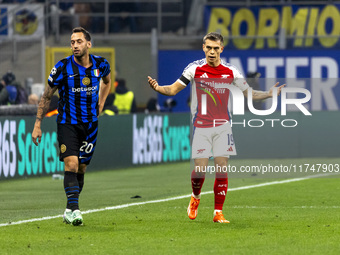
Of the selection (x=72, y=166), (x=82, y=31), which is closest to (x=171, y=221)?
(x=72, y=166)

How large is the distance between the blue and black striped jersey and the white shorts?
1.12 m

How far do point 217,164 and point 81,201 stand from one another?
12.0 ft

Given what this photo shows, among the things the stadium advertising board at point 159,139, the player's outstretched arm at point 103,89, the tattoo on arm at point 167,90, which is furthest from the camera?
the stadium advertising board at point 159,139

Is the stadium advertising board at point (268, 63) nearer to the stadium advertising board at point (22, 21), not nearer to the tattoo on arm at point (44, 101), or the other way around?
the stadium advertising board at point (22, 21)

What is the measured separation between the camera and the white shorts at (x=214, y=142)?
1023 centimetres

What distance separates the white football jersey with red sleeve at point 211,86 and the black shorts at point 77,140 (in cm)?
110

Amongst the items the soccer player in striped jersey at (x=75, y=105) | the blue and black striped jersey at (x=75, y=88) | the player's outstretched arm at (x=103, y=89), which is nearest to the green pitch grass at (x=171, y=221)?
the soccer player in striped jersey at (x=75, y=105)

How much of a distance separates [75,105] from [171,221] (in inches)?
62.8

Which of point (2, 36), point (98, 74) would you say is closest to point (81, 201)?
point (98, 74)

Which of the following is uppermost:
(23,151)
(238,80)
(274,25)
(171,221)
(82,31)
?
(274,25)

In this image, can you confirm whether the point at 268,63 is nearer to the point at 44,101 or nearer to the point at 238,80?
the point at 238,80

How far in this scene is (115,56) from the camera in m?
29.2

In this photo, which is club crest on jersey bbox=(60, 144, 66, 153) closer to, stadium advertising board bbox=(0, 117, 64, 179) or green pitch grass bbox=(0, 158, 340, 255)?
green pitch grass bbox=(0, 158, 340, 255)

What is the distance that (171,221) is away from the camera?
1050cm
